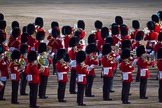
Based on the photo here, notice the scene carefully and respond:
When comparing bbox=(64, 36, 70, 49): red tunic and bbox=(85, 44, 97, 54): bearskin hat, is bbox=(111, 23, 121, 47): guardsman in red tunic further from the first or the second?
bbox=(85, 44, 97, 54): bearskin hat

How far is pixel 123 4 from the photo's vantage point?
4462cm

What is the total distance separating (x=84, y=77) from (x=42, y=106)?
4.13 feet

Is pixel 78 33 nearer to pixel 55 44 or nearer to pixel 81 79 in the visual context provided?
pixel 55 44

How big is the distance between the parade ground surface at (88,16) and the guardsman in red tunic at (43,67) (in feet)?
0.84

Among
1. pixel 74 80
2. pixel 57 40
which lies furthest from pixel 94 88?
pixel 57 40

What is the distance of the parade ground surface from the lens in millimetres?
16328

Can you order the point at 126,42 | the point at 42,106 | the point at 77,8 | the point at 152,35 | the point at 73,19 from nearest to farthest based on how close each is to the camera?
the point at 42,106 < the point at 126,42 < the point at 152,35 < the point at 73,19 < the point at 77,8

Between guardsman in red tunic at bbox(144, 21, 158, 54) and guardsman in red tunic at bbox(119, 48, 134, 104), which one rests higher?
guardsman in red tunic at bbox(144, 21, 158, 54)

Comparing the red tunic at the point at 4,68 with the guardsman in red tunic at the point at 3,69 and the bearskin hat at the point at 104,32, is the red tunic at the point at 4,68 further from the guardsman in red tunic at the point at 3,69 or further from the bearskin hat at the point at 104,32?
the bearskin hat at the point at 104,32

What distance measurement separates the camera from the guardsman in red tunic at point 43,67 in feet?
53.0

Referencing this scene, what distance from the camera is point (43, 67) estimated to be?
16.3 meters

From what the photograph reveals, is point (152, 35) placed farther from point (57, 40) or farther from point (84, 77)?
point (84, 77)

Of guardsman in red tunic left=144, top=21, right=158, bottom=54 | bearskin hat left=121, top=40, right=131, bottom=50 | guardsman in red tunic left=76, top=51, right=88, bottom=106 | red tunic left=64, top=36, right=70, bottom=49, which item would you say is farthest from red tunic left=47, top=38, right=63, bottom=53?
guardsman in red tunic left=76, top=51, right=88, bottom=106

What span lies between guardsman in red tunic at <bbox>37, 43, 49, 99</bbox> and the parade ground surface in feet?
0.84
